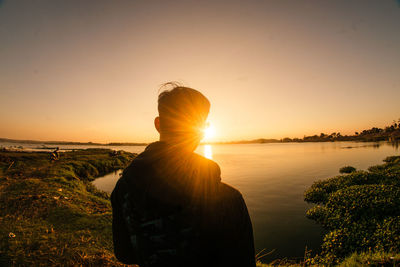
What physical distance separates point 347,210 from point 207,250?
1724 centimetres

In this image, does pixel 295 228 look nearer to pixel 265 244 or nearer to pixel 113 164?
pixel 265 244

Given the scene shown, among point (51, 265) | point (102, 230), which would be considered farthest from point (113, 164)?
point (51, 265)

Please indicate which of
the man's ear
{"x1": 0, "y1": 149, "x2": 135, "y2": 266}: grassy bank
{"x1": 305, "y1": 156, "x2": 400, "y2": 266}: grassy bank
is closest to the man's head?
the man's ear

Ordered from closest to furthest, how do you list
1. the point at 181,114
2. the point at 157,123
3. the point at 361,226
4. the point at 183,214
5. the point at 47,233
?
1. the point at 183,214
2. the point at 181,114
3. the point at 157,123
4. the point at 47,233
5. the point at 361,226

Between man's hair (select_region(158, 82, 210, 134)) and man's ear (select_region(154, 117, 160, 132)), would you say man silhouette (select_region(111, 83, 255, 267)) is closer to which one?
man's hair (select_region(158, 82, 210, 134))

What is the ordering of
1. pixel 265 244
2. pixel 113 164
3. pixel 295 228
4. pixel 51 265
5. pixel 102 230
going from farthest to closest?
1. pixel 113 164
2. pixel 295 228
3. pixel 265 244
4. pixel 102 230
5. pixel 51 265

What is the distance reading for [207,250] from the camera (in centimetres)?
163

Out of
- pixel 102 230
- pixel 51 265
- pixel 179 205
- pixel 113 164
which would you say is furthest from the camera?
pixel 113 164

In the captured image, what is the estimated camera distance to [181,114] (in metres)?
1.90

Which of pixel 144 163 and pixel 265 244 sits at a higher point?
pixel 144 163

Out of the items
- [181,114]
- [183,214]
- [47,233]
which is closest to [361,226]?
[183,214]

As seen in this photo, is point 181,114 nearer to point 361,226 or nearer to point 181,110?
point 181,110

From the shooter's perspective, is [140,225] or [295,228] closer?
[140,225]

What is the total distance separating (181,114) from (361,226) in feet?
50.5
